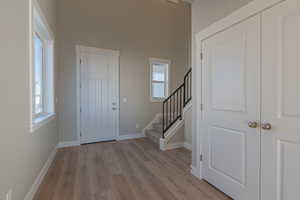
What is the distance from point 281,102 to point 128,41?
406 cm

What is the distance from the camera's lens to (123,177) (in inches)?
95.3

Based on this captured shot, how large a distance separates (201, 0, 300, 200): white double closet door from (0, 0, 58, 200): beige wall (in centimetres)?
220

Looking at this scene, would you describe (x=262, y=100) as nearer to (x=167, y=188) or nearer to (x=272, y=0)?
(x=272, y=0)

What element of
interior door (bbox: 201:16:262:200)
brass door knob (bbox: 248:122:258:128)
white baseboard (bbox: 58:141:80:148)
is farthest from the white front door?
brass door knob (bbox: 248:122:258:128)

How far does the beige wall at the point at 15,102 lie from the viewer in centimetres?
127

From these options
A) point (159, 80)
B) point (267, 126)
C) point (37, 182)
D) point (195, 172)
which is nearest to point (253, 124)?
point (267, 126)

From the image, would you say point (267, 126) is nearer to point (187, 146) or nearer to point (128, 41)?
point (187, 146)

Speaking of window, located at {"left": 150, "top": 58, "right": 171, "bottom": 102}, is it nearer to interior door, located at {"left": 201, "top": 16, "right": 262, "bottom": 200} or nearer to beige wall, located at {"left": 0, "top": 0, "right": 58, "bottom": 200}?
interior door, located at {"left": 201, "top": 16, "right": 262, "bottom": 200}

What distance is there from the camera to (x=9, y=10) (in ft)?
4.49

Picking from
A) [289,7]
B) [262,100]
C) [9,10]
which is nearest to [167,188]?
[262,100]

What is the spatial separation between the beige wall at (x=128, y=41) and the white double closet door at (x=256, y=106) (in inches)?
111

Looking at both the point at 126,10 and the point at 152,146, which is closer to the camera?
the point at 152,146

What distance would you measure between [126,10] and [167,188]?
4.59m

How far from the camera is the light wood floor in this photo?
6.47ft
